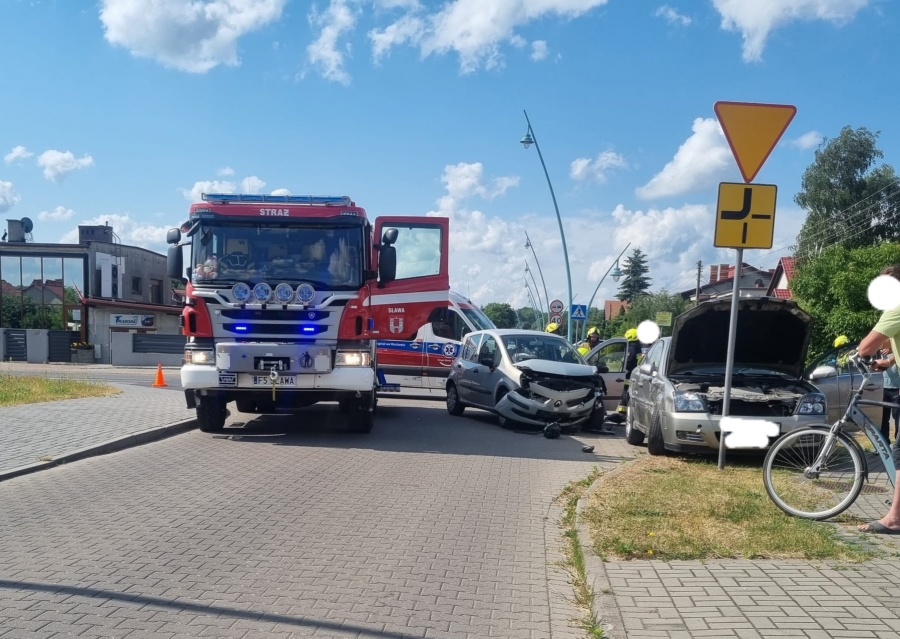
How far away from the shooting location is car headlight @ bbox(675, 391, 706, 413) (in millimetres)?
9531

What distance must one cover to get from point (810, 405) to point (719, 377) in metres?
1.13

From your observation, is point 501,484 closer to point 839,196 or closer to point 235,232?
point 235,232

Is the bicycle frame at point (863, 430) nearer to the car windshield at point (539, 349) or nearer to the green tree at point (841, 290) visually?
the car windshield at point (539, 349)

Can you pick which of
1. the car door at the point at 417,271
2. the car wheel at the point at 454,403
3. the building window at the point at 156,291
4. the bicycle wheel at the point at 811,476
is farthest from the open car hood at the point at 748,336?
the building window at the point at 156,291

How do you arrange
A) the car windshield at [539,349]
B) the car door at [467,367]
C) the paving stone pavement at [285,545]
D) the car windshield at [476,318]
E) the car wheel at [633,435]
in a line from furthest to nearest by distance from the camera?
the car windshield at [476,318], the car door at [467,367], the car windshield at [539,349], the car wheel at [633,435], the paving stone pavement at [285,545]

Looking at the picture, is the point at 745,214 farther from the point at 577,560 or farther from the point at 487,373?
the point at 487,373

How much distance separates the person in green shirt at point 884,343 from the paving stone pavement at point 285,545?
2.35m

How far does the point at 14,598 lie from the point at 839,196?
5007 cm

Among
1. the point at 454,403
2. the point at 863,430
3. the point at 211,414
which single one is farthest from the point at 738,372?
the point at 211,414

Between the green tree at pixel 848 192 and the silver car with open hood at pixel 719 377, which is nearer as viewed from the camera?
the silver car with open hood at pixel 719 377

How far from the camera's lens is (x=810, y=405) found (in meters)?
9.51

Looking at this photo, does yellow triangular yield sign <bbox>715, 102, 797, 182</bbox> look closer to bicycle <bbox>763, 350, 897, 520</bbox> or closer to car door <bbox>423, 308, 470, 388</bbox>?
bicycle <bbox>763, 350, 897, 520</bbox>

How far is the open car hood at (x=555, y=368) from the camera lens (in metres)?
13.1

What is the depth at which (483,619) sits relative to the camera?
444 cm
